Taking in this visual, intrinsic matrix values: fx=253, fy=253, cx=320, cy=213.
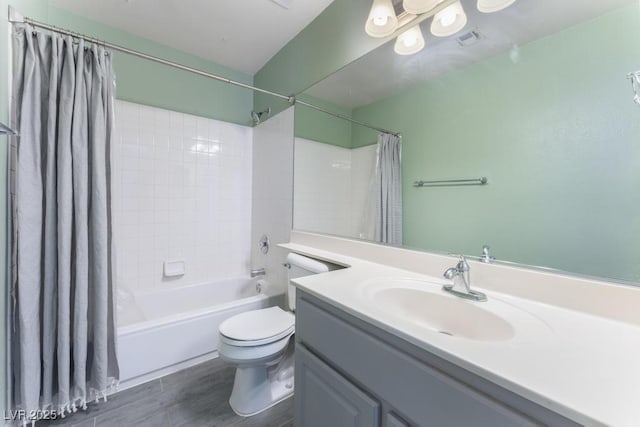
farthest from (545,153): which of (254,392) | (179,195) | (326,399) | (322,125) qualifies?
(179,195)

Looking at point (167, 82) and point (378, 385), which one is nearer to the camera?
point (378, 385)

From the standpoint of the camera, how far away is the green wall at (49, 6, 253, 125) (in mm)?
1920

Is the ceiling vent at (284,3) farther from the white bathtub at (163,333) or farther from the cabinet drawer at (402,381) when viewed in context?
the white bathtub at (163,333)

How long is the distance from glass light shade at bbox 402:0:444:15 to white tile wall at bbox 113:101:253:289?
6.20 ft

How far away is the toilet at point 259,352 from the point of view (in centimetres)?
134

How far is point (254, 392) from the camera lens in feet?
4.65

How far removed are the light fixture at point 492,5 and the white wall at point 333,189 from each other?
764 millimetres

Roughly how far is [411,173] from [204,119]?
2.04 m

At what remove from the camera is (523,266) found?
2.99ft

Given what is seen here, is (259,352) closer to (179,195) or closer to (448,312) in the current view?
(448,312)

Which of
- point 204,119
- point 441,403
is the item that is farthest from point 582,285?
point 204,119

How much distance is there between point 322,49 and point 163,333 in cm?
221

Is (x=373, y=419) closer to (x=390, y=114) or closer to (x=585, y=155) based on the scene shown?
(x=585, y=155)

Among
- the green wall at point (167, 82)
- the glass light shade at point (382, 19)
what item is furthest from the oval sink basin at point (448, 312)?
the green wall at point (167, 82)
